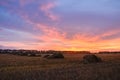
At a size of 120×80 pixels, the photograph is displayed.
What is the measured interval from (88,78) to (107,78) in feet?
5.38

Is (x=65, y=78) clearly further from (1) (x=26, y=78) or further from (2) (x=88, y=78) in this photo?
(1) (x=26, y=78)

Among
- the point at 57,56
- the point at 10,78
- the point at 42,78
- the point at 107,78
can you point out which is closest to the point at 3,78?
the point at 10,78

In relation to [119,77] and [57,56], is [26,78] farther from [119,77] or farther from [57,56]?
[57,56]

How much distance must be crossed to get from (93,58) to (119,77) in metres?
19.0

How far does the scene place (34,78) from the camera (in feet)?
63.1

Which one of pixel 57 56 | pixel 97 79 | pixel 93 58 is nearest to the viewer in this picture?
pixel 97 79

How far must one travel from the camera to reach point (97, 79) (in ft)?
62.0

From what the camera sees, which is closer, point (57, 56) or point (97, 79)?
point (97, 79)

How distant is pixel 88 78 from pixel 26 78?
525 cm

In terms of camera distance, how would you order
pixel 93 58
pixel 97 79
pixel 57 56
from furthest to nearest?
pixel 57 56
pixel 93 58
pixel 97 79

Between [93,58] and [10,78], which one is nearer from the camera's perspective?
[10,78]

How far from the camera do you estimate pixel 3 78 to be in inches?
755

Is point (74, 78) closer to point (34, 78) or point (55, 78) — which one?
point (55, 78)

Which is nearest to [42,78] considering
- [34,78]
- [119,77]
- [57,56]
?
[34,78]
